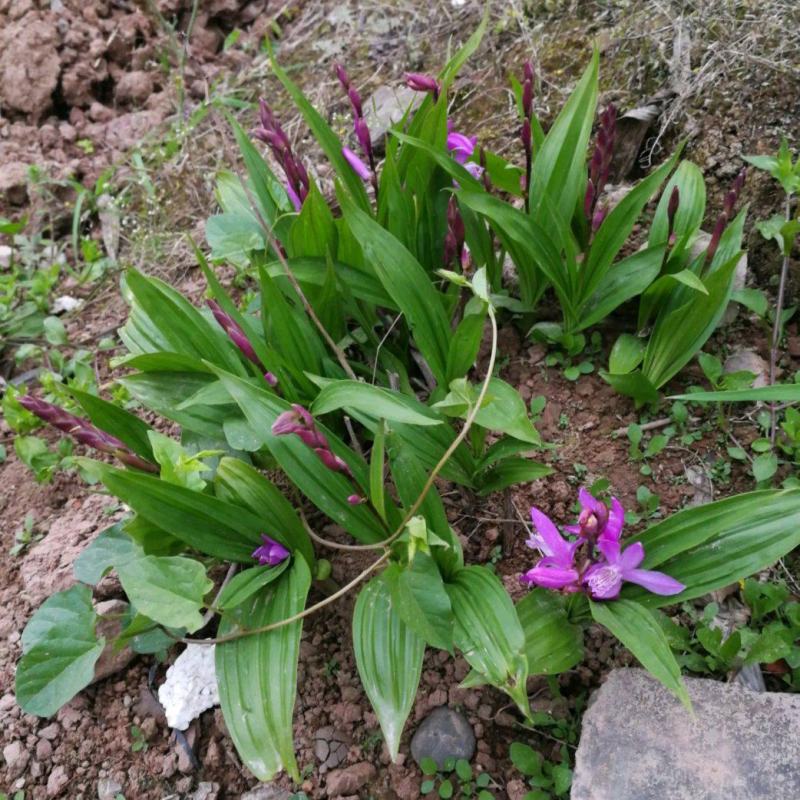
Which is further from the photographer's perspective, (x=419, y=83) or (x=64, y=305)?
(x=64, y=305)

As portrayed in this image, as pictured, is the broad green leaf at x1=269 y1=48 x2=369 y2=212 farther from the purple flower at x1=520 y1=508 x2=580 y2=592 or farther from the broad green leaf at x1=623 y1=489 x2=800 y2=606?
the broad green leaf at x1=623 y1=489 x2=800 y2=606

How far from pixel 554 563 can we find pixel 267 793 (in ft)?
3.14

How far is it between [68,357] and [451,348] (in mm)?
2056

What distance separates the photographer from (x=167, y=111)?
425cm

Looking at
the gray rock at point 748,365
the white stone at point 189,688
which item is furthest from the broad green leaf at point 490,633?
the gray rock at point 748,365

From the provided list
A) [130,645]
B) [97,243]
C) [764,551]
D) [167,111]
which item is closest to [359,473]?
[130,645]

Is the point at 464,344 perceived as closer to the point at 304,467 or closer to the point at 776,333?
the point at 304,467

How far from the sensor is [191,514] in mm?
1834

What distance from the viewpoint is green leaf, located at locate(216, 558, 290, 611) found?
1.78 m

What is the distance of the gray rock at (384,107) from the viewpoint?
10.8ft

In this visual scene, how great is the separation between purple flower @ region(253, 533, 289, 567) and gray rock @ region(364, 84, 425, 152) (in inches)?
79.5

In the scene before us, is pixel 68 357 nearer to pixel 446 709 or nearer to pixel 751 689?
pixel 446 709

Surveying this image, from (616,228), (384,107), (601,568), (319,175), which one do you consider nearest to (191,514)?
(601,568)

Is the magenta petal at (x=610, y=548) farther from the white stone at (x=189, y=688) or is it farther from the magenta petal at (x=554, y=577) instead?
the white stone at (x=189, y=688)
